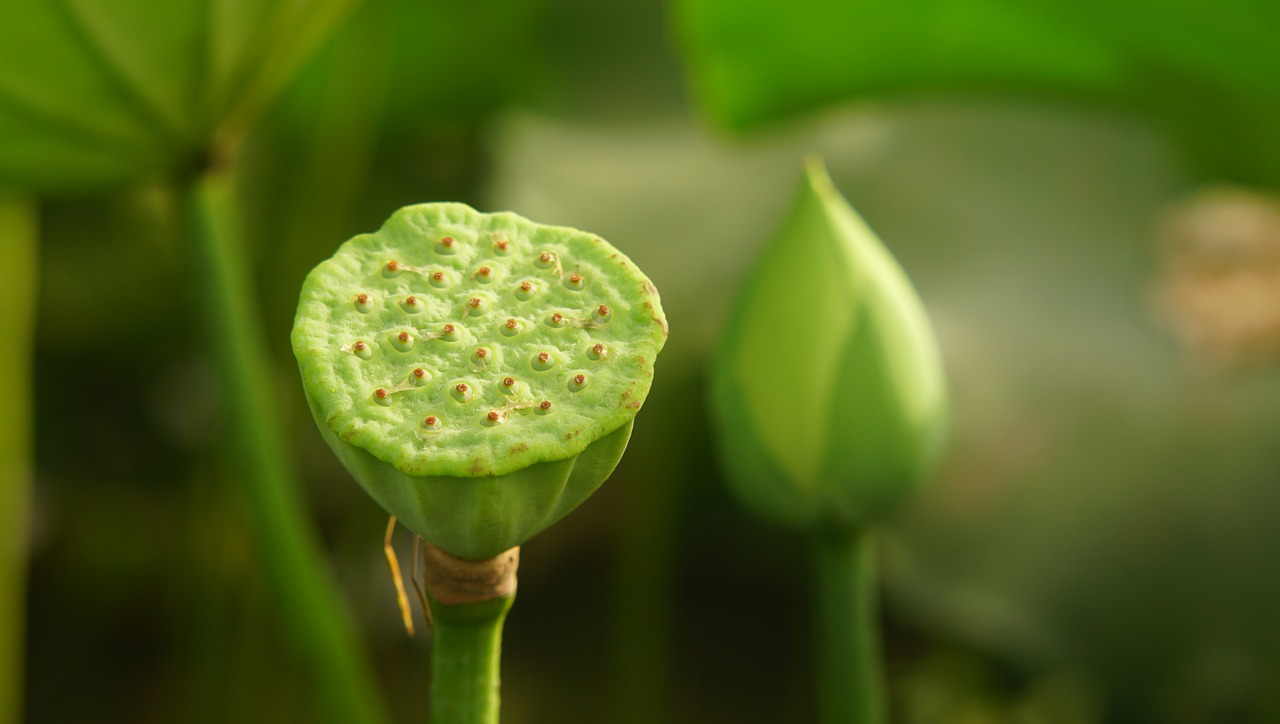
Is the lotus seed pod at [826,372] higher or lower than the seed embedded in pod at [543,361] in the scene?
higher

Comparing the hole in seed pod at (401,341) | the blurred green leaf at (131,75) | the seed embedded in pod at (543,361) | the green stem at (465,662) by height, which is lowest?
the green stem at (465,662)

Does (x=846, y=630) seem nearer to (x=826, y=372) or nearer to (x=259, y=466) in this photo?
(x=826, y=372)

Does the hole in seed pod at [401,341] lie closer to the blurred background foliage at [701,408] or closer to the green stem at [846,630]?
the green stem at [846,630]

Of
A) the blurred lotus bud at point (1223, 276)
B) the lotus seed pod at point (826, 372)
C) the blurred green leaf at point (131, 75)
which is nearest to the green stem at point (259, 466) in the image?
the blurred green leaf at point (131, 75)

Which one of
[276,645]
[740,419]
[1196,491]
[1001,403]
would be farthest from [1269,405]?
[276,645]

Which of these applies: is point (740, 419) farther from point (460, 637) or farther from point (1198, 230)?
point (1198, 230)

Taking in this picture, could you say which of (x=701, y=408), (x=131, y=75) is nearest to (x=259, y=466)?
(x=131, y=75)

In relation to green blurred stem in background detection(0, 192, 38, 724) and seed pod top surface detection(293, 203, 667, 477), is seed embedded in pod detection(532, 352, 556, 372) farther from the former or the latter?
green blurred stem in background detection(0, 192, 38, 724)
